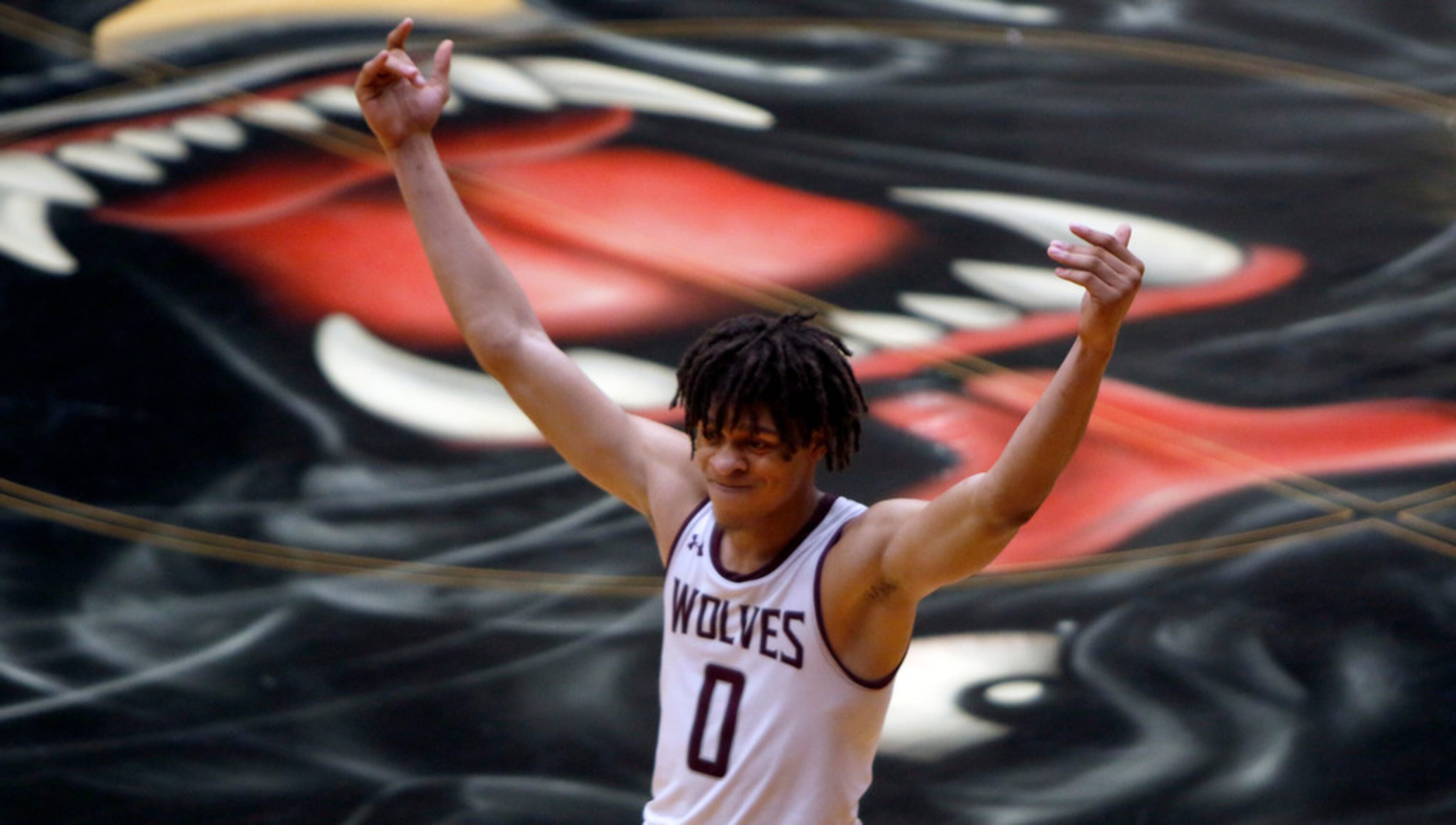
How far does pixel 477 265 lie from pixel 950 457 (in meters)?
3.76

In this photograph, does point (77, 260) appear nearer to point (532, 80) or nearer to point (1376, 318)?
point (532, 80)

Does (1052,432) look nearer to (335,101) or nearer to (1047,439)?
(1047,439)

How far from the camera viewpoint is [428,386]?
23.3 ft

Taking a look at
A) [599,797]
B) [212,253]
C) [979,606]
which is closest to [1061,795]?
[979,606]

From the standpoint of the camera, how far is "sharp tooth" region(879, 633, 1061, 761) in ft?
17.0

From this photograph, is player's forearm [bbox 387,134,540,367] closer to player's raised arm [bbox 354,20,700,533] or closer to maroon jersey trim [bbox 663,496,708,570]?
player's raised arm [bbox 354,20,700,533]

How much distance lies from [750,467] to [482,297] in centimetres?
60

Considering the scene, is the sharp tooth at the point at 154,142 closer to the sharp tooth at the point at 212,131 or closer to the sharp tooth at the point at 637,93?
the sharp tooth at the point at 212,131

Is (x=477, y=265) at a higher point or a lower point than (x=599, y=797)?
higher

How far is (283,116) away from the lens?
358 inches

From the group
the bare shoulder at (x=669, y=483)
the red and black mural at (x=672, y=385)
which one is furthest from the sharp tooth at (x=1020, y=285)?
the bare shoulder at (x=669, y=483)

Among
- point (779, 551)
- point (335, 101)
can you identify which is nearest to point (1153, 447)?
point (779, 551)

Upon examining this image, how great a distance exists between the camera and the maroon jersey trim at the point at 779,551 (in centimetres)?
271

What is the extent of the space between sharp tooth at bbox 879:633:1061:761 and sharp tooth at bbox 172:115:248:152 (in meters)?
4.98
